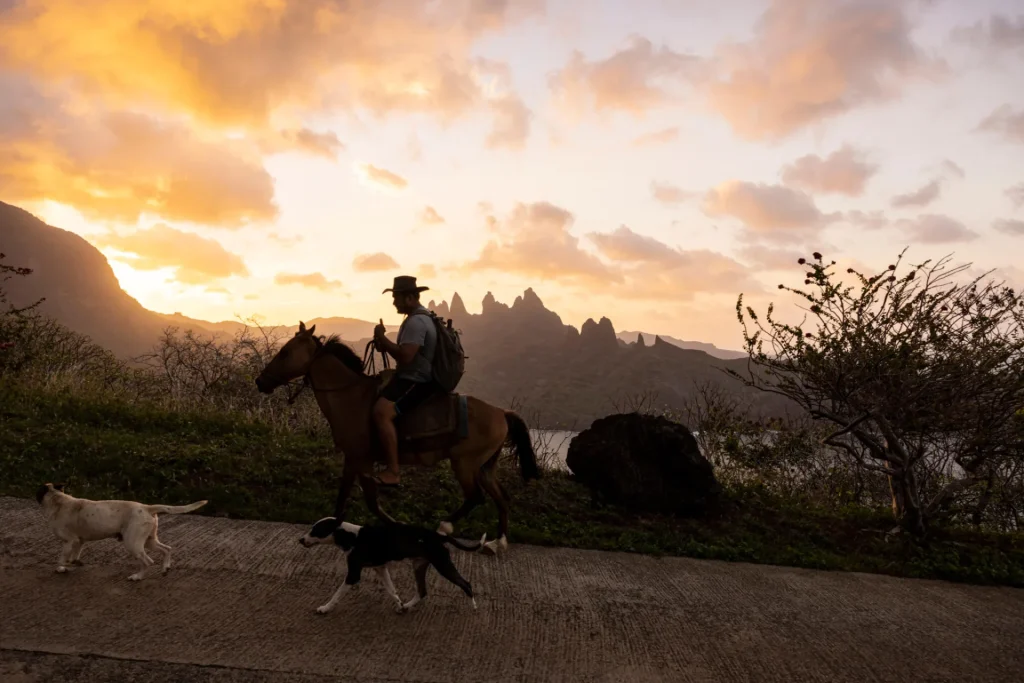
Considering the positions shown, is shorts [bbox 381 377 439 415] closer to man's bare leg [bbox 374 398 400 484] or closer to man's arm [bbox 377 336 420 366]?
man's bare leg [bbox 374 398 400 484]

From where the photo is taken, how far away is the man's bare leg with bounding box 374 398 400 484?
5523 mm

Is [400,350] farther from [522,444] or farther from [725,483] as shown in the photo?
[725,483]

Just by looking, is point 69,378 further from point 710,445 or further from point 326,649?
point 710,445

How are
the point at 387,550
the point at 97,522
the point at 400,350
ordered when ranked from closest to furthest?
the point at 387,550 < the point at 97,522 < the point at 400,350

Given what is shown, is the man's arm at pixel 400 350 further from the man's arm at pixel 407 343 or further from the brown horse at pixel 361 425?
the brown horse at pixel 361 425

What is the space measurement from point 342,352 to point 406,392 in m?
0.80

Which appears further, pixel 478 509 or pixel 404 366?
pixel 478 509

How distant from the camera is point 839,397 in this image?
24.9 ft

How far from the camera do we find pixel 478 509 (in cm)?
717

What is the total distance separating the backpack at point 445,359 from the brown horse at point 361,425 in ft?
1.09

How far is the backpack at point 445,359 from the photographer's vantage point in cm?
572

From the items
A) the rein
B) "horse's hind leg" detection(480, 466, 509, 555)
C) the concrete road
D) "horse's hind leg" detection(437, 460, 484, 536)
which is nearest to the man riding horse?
the rein

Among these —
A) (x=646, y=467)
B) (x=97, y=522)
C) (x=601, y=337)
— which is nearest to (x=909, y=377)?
(x=646, y=467)

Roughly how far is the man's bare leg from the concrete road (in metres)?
0.88
